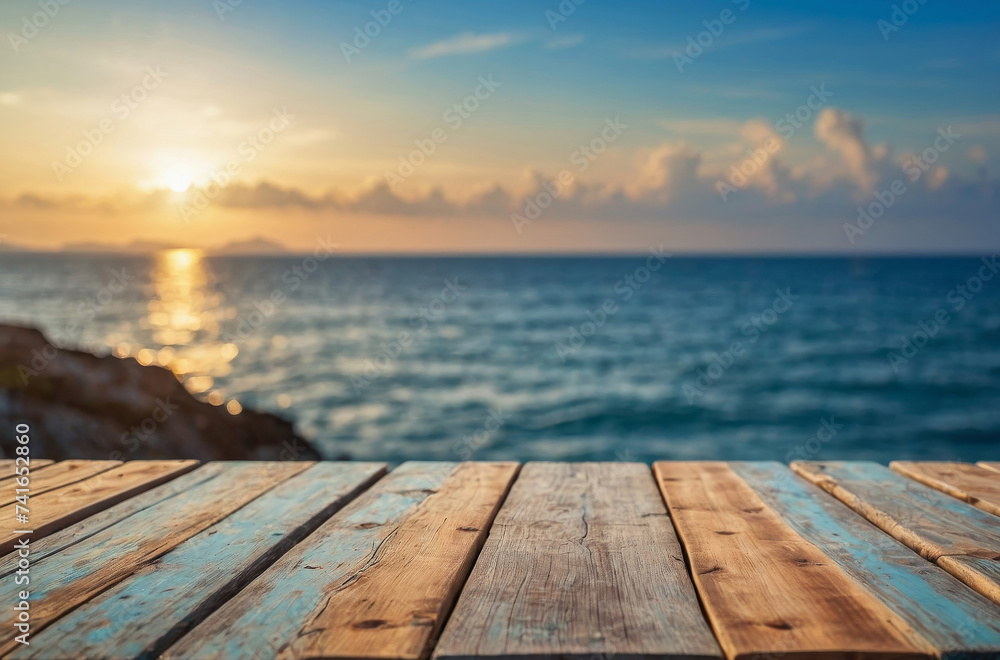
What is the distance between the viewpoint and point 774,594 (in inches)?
53.6

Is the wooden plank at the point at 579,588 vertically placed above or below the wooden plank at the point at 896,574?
above

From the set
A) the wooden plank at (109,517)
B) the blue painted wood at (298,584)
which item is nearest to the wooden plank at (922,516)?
the blue painted wood at (298,584)

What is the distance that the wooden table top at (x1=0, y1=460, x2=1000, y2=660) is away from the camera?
3.89 ft

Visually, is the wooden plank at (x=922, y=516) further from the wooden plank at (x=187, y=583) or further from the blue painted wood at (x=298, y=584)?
the wooden plank at (x=187, y=583)

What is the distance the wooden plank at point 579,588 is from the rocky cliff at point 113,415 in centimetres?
520

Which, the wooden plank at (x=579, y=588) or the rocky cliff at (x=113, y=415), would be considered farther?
the rocky cliff at (x=113, y=415)

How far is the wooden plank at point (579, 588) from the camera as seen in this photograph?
116 cm

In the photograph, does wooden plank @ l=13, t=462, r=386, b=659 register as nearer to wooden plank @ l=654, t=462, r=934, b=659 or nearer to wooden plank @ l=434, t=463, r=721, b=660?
wooden plank @ l=434, t=463, r=721, b=660

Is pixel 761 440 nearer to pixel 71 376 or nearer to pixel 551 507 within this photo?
pixel 71 376

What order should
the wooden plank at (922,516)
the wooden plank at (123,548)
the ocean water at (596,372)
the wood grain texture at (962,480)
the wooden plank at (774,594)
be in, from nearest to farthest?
1. the wooden plank at (774,594)
2. the wooden plank at (123,548)
3. the wooden plank at (922,516)
4. the wood grain texture at (962,480)
5. the ocean water at (596,372)

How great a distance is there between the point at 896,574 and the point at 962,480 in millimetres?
1081

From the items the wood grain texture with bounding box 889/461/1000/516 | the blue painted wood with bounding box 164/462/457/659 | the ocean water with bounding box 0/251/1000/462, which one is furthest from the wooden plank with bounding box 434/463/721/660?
the ocean water with bounding box 0/251/1000/462

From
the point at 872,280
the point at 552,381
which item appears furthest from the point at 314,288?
the point at 872,280

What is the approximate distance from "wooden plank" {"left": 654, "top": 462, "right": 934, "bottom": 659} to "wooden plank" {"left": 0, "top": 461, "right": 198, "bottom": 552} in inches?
64.6
